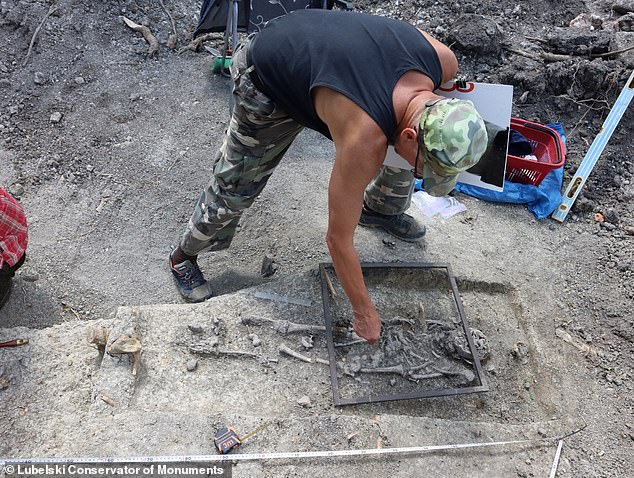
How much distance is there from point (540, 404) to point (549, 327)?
70 centimetres

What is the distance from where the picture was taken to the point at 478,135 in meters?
2.37

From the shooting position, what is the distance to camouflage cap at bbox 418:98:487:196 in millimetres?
2270

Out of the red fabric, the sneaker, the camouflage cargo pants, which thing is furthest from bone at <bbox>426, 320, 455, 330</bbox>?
the red fabric

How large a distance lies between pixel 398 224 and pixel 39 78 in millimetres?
4393

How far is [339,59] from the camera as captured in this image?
2.56 metres

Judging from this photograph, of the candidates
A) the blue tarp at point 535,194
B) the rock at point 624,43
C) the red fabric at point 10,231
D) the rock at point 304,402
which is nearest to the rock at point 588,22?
the rock at point 624,43

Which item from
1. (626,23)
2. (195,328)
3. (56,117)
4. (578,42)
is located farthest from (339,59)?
(626,23)

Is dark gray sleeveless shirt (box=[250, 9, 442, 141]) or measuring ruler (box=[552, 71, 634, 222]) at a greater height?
dark gray sleeveless shirt (box=[250, 9, 442, 141])

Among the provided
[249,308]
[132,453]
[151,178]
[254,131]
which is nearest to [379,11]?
[151,178]

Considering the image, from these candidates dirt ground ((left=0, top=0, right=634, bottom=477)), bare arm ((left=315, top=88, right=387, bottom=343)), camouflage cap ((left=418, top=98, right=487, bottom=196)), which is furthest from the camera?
dirt ground ((left=0, top=0, right=634, bottom=477))

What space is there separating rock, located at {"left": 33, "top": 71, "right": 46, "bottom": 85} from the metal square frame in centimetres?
406

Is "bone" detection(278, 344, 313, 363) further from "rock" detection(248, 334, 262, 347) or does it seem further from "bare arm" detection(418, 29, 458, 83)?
"bare arm" detection(418, 29, 458, 83)

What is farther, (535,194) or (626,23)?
(626,23)

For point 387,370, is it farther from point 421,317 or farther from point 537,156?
point 537,156
